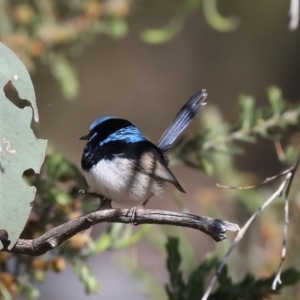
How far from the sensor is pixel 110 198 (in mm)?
2775

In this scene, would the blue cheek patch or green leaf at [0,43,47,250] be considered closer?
green leaf at [0,43,47,250]

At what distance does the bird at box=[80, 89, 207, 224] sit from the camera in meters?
2.79

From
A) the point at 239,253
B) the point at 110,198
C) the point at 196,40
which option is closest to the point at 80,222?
the point at 110,198

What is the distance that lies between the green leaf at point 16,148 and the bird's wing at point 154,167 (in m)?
0.86

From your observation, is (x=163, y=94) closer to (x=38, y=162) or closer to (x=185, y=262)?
(x=185, y=262)

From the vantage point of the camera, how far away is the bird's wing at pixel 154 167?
9.63ft

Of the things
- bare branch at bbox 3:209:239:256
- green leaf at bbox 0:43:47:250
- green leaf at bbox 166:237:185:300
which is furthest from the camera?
green leaf at bbox 166:237:185:300

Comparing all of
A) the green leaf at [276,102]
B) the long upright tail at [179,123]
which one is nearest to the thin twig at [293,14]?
the green leaf at [276,102]

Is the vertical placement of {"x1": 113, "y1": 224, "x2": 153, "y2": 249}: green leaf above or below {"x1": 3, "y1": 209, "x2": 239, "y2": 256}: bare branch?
below

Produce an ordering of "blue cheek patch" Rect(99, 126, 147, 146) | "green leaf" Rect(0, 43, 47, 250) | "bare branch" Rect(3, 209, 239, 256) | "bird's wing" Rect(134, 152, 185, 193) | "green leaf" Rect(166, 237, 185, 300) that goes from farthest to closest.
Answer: "blue cheek patch" Rect(99, 126, 147, 146)
"bird's wing" Rect(134, 152, 185, 193)
"green leaf" Rect(166, 237, 185, 300)
"green leaf" Rect(0, 43, 47, 250)
"bare branch" Rect(3, 209, 239, 256)

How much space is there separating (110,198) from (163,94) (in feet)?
21.4

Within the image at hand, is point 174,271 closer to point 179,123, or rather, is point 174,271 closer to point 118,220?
point 118,220

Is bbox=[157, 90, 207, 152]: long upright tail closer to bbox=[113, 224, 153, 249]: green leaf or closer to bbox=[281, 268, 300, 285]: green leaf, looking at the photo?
bbox=[113, 224, 153, 249]: green leaf

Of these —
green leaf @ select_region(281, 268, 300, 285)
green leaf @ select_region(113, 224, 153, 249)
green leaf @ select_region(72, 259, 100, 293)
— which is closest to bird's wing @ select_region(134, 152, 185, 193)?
green leaf @ select_region(113, 224, 153, 249)
